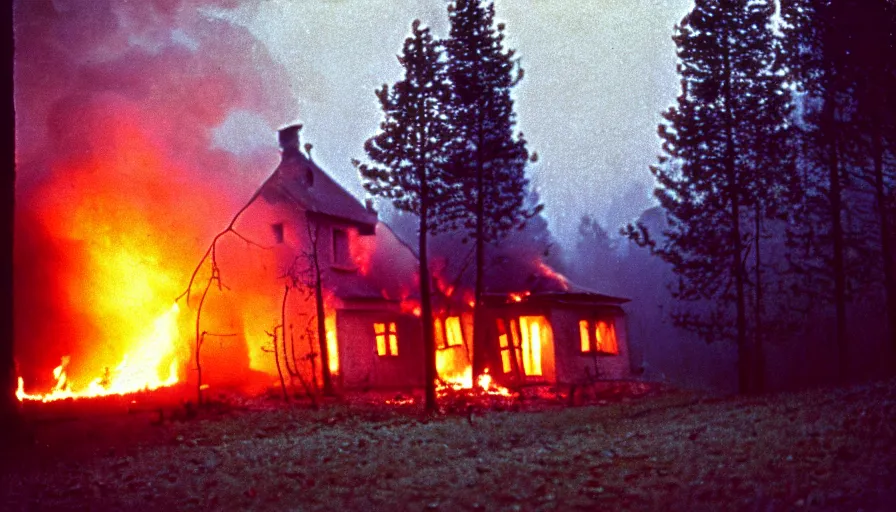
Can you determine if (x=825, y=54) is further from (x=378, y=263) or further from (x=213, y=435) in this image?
(x=213, y=435)

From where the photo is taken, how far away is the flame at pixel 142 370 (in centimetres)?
2648

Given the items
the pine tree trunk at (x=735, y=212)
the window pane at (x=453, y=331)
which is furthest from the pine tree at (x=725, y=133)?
the window pane at (x=453, y=331)

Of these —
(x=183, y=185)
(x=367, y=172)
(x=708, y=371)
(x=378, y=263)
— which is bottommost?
(x=708, y=371)

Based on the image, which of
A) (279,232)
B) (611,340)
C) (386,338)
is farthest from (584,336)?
(279,232)

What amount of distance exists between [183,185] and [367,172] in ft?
51.6

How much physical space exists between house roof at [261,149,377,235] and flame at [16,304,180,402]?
677cm

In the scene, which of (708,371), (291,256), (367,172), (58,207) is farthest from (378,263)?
(708,371)

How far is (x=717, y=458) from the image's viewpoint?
9.32m

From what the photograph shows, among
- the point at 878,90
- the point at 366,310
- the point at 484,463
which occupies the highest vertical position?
the point at 878,90

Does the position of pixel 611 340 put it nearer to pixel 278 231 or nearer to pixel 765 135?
pixel 765 135

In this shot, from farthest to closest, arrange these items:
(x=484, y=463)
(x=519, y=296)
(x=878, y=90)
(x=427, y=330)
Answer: (x=519, y=296) → (x=878, y=90) → (x=427, y=330) → (x=484, y=463)

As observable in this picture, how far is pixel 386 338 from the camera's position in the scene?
3061cm

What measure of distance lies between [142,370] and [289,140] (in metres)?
12.4

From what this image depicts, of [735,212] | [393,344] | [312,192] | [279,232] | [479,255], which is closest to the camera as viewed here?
[735,212]
